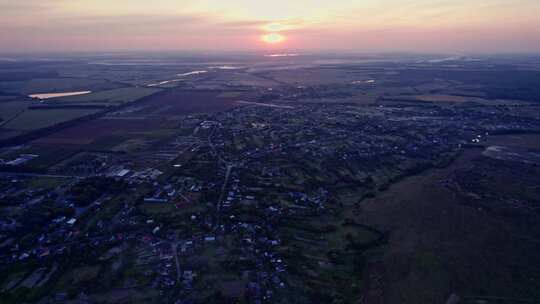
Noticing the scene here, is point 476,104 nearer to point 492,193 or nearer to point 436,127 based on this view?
point 436,127

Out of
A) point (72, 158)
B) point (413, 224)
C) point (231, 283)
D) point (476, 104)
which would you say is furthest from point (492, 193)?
point (476, 104)

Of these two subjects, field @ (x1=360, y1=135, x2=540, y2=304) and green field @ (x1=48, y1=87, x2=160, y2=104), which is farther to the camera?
green field @ (x1=48, y1=87, x2=160, y2=104)

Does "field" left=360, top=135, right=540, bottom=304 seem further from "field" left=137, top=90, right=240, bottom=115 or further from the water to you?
the water

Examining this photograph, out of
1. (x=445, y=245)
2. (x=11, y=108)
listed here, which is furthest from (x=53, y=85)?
(x=445, y=245)

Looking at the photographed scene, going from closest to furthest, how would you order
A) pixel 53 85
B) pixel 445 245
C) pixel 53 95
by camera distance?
1. pixel 445 245
2. pixel 53 95
3. pixel 53 85

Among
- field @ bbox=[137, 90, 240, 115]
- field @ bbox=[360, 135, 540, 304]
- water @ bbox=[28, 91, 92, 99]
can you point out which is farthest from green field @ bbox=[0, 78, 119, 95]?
field @ bbox=[360, 135, 540, 304]

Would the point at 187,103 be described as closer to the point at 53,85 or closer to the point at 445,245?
the point at 53,85

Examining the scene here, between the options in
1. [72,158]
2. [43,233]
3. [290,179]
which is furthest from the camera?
[72,158]

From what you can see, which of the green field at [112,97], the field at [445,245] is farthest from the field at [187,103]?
the field at [445,245]
